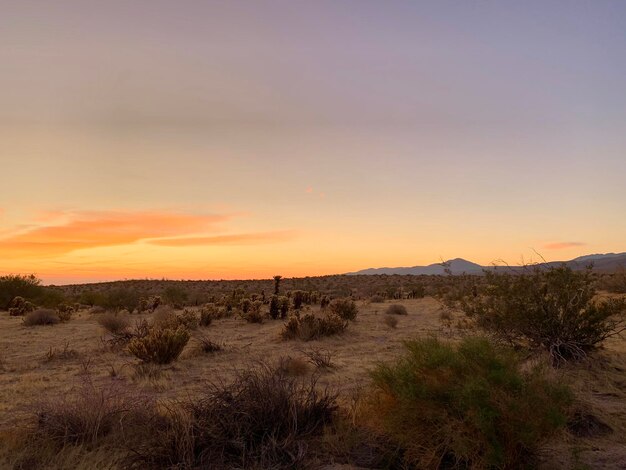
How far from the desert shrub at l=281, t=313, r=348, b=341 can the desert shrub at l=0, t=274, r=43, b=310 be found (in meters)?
23.6

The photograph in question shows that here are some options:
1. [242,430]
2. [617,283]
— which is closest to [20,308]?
[242,430]

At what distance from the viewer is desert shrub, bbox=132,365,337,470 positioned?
5.34m

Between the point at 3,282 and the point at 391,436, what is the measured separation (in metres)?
33.5

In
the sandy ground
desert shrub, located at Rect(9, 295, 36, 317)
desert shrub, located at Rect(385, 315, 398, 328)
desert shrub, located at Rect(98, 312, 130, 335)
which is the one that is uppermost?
desert shrub, located at Rect(9, 295, 36, 317)

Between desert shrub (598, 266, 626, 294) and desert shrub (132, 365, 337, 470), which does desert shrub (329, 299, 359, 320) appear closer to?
desert shrub (598, 266, 626, 294)

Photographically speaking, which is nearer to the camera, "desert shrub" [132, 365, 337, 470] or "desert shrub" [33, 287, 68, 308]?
"desert shrub" [132, 365, 337, 470]

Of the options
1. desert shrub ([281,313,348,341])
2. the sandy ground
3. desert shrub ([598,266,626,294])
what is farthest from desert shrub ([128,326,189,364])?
desert shrub ([598,266,626,294])

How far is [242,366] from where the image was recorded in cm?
1161

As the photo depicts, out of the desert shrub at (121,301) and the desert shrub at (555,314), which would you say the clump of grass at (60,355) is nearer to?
the desert shrub at (555,314)

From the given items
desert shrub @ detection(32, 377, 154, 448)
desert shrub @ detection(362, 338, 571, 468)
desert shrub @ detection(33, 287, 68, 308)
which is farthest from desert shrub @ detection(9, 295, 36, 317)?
desert shrub @ detection(362, 338, 571, 468)

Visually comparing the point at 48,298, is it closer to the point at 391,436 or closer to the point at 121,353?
the point at 121,353

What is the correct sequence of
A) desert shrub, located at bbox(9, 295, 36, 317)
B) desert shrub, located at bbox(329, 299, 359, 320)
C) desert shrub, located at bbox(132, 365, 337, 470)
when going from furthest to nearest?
desert shrub, located at bbox(9, 295, 36, 317) → desert shrub, located at bbox(329, 299, 359, 320) → desert shrub, located at bbox(132, 365, 337, 470)

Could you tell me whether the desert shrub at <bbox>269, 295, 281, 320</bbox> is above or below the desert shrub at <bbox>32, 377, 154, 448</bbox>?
above

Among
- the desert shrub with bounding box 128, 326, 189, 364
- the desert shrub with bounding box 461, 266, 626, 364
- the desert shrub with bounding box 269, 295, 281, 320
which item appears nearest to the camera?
the desert shrub with bounding box 461, 266, 626, 364
